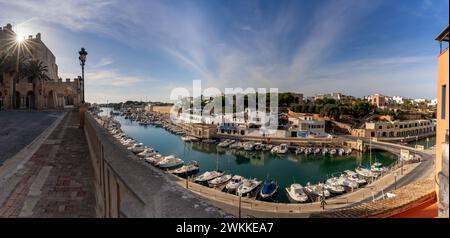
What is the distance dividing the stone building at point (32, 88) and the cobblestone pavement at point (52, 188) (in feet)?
67.0

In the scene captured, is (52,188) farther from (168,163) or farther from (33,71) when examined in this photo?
(33,71)

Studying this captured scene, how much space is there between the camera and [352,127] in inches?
1902

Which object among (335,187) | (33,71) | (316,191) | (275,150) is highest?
(33,71)

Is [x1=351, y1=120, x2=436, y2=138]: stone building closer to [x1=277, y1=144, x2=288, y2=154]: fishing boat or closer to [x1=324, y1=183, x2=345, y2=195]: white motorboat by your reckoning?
[x1=277, y1=144, x2=288, y2=154]: fishing boat

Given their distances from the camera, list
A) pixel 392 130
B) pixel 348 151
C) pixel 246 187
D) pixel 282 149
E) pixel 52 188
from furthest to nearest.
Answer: pixel 392 130, pixel 348 151, pixel 282 149, pixel 246 187, pixel 52 188

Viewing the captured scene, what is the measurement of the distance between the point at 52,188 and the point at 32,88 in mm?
32258

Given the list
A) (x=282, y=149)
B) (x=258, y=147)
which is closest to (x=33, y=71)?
(x=258, y=147)

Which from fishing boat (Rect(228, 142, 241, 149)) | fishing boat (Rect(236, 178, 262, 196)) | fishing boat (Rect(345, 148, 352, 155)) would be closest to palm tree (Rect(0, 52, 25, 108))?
fishing boat (Rect(236, 178, 262, 196))

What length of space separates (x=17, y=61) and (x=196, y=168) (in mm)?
23488

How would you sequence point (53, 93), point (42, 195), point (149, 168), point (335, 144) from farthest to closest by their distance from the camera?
point (335, 144)
point (53, 93)
point (42, 195)
point (149, 168)

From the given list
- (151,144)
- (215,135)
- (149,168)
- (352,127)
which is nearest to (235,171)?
(215,135)

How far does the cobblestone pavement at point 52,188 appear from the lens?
363cm

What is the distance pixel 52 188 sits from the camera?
436 cm

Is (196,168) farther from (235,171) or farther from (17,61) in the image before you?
(17,61)
